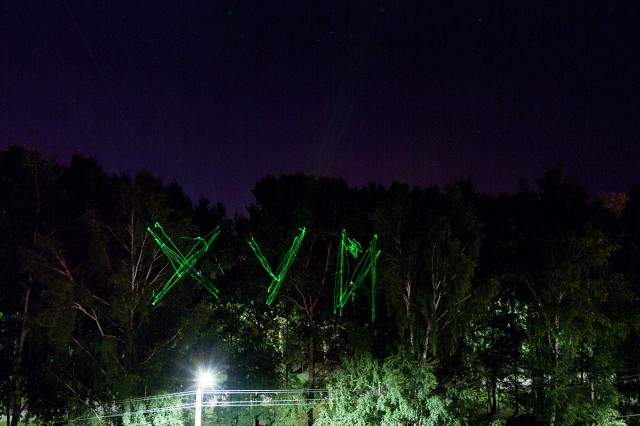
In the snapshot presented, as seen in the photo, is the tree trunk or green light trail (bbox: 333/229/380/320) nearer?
the tree trunk

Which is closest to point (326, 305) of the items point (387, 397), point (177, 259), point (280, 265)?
point (280, 265)

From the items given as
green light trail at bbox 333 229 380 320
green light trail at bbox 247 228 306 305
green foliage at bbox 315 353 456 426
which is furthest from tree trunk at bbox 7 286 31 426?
green light trail at bbox 333 229 380 320

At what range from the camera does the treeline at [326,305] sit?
2142cm

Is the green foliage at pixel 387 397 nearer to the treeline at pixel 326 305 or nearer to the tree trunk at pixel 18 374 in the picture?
the treeline at pixel 326 305

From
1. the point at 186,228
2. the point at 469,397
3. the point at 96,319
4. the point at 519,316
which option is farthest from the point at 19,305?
the point at 519,316

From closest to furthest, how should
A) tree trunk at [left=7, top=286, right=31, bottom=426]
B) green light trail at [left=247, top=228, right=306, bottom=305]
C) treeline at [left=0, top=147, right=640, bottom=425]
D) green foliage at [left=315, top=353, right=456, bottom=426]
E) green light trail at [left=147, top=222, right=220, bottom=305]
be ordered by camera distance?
green foliage at [left=315, top=353, right=456, bottom=426]
treeline at [left=0, top=147, right=640, bottom=425]
tree trunk at [left=7, top=286, right=31, bottom=426]
green light trail at [left=147, top=222, right=220, bottom=305]
green light trail at [left=247, top=228, right=306, bottom=305]

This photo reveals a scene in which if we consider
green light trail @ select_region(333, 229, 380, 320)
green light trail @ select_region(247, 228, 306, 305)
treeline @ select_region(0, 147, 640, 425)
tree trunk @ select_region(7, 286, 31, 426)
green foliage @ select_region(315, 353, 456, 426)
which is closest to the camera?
green foliage @ select_region(315, 353, 456, 426)

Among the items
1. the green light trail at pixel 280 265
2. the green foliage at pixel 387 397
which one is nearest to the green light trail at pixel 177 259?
the green light trail at pixel 280 265

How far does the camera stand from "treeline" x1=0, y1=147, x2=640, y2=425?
21.4 metres

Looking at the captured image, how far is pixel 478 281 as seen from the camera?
79.5 feet

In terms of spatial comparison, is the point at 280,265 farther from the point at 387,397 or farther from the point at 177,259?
the point at 387,397

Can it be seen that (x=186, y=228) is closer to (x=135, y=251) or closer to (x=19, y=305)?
(x=135, y=251)

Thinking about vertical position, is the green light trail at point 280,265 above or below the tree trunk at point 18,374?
above

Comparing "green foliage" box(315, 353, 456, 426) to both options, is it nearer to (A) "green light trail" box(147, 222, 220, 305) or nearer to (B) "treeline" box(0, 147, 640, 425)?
(B) "treeline" box(0, 147, 640, 425)
